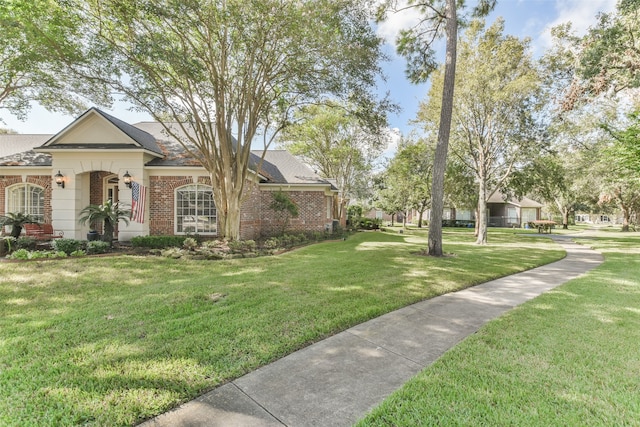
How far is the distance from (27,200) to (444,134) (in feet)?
56.9

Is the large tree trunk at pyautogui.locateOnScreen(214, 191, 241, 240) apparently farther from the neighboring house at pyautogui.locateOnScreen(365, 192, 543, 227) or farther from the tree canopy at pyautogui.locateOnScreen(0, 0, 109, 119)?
the neighboring house at pyautogui.locateOnScreen(365, 192, 543, 227)

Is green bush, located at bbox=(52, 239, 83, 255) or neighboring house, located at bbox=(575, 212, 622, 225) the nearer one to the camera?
green bush, located at bbox=(52, 239, 83, 255)

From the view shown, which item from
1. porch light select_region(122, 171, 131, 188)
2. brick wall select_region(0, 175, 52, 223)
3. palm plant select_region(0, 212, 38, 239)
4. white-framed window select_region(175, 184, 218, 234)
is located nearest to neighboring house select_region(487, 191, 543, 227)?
white-framed window select_region(175, 184, 218, 234)

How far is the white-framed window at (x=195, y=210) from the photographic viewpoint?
1190 centimetres

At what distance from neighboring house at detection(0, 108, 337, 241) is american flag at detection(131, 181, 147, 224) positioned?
94 cm

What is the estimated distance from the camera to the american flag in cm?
986

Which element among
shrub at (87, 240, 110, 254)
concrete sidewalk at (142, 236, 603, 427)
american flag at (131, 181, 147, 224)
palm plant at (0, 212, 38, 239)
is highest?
american flag at (131, 181, 147, 224)

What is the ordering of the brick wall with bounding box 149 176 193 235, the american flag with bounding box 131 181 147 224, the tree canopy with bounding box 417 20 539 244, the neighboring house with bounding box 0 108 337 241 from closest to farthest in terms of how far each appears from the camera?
the american flag with bounding box 131 181 147 224, the neighboring house with bounding box 0 108 337 241, the brick wall with bounding box 149 176 193 235, the tree canopy with bounding box 417 20 539 244

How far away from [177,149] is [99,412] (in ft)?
40.8

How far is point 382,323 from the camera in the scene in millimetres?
4180

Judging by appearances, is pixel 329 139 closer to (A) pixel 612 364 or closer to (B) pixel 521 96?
(B) pixel 521 96

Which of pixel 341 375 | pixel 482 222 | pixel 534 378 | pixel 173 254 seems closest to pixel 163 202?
pixel 173 254

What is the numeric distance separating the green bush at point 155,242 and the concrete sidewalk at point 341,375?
8.92 meters

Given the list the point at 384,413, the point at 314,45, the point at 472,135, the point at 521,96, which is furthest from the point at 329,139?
the point at 384,413
